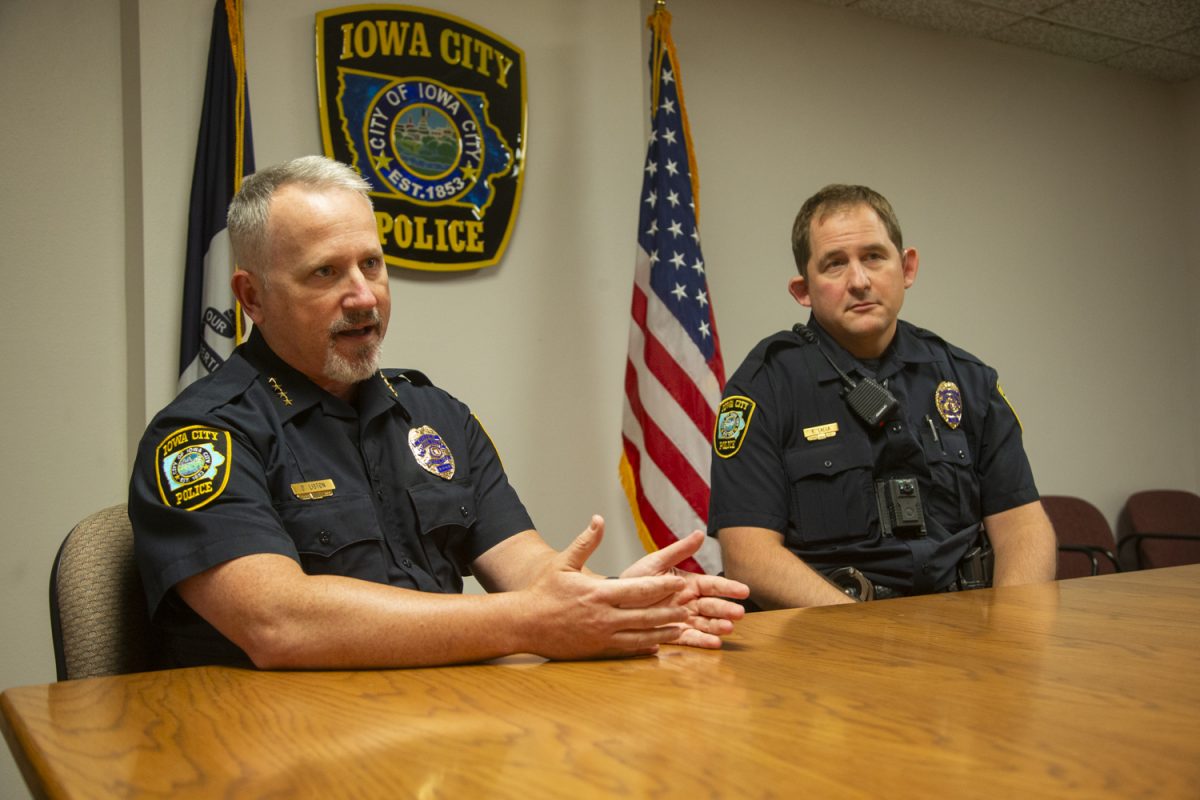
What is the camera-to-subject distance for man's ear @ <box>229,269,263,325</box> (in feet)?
5.46

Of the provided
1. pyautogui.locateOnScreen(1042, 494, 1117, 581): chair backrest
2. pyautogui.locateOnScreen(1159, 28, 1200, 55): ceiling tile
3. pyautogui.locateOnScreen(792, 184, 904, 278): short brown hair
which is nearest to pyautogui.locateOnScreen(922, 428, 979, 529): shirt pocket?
pyautogui.locateOnScreen(792, 184, 904, 278): short brown hair

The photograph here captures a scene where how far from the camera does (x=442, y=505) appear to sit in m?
1.68

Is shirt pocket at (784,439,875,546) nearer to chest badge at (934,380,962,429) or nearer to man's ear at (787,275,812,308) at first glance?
chest badge at (934,380,962,429)

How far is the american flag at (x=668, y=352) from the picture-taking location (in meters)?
3.31

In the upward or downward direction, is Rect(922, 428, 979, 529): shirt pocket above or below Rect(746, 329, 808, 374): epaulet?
below

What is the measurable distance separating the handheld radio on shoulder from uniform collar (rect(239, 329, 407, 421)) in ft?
3.23

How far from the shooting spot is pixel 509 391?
3.49m

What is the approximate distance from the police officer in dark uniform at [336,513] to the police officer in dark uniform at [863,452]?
1.91ft

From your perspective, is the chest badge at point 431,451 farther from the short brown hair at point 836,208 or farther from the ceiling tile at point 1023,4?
the ceiling tile at point 1023,4

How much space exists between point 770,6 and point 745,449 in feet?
9.01

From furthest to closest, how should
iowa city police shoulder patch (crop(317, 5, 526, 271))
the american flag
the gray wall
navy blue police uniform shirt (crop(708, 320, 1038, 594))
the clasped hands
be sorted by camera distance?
1. the american flag
2. iowa city police shoulder patch (crop(317, 5, 526, 271))
3. the gray wall
4. navy blue police uniform shirt (crop(708, 320, 1038, 594))
5. the clasped hands

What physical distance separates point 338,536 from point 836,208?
135 cm

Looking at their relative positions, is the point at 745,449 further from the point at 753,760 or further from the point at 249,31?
the point at 249,31

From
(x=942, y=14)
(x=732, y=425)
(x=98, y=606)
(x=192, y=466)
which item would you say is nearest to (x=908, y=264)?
(x=732, y=425)
